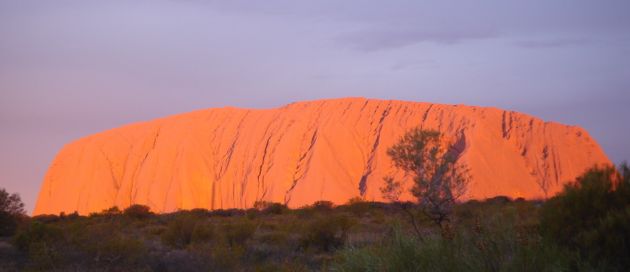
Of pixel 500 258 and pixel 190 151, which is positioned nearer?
pixel 500 258

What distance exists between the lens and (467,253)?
5324 millimetres

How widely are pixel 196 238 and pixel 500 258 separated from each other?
12168 millimetres

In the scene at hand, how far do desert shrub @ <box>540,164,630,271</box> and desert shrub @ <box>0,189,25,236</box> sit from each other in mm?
17438

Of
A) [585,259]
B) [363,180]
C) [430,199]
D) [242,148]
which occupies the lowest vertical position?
[585,259]

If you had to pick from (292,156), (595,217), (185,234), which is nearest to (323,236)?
(185,234)

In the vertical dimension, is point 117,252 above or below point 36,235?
below

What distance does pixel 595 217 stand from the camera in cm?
566

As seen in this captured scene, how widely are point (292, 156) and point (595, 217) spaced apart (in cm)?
4225

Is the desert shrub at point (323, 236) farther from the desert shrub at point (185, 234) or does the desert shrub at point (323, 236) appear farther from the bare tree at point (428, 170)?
the desert shrub at point (185, 234)

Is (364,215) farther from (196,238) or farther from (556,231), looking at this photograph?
(556,231)

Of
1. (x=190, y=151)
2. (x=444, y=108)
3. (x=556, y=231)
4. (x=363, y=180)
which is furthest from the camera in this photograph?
(x=190, y=151)

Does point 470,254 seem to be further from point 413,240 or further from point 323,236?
point 323,236

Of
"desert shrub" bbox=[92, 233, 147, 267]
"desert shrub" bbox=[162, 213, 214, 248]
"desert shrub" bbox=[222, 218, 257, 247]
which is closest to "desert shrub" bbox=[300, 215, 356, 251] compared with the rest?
"desert shrub" bbox=[222, 218, 257, 247]

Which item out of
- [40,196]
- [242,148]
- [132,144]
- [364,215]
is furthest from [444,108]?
[40,196]
